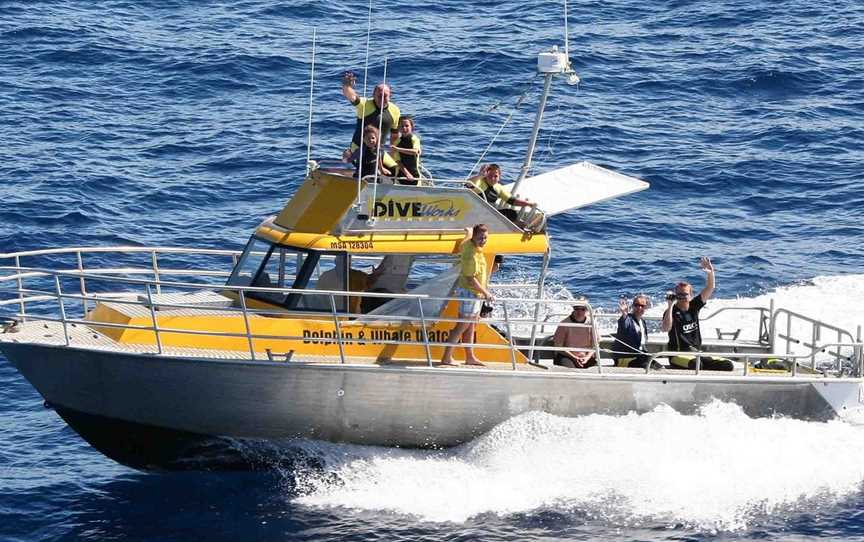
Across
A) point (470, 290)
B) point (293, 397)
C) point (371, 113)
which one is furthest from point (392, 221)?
point (293, 397)

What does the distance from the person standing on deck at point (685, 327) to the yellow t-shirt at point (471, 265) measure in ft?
9.17

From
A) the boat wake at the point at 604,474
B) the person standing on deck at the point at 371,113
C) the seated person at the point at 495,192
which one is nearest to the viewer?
the boat wake at the point at 604,474

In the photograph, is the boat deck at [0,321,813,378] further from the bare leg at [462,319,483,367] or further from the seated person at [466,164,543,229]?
the seated person at [466,164,543,229]

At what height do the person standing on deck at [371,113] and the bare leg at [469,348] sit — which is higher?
the person standing on deck at [371,113]

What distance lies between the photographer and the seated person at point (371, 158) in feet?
59.1

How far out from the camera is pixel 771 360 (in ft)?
64.9

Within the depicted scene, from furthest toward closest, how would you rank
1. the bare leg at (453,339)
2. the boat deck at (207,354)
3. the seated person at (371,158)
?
the seated person at (371,158) < the bare leg at (453,339) < the boat deck at (207,354)

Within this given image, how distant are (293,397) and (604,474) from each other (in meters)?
3.91

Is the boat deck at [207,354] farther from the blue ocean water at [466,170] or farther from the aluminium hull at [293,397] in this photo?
the blue ocean water at [466,170]

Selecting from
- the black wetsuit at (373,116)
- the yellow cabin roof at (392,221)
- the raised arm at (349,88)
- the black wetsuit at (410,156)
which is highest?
the raised arm at (349,88)

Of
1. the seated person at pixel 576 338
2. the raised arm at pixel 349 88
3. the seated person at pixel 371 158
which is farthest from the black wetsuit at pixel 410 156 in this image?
the seated person at pixel 576 338

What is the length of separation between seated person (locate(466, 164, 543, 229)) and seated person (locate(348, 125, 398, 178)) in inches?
41.4

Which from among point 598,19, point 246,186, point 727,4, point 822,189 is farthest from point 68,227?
point 727,4

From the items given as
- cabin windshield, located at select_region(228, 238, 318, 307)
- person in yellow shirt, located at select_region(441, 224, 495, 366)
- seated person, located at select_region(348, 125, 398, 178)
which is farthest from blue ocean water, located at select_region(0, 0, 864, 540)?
seated person, located at select_region(348, 125, 398, 178)
